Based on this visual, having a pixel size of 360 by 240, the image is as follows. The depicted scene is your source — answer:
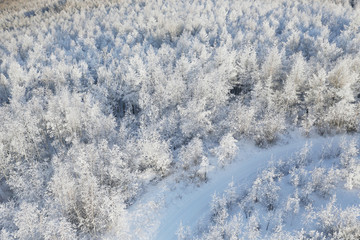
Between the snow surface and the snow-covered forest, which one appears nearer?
the snow-covered forest

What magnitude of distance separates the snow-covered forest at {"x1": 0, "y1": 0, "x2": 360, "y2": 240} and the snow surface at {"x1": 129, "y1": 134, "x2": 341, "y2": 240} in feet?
0.44

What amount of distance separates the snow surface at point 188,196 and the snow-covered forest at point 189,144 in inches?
5.3

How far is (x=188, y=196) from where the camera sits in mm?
29328

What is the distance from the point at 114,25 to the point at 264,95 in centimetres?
6331

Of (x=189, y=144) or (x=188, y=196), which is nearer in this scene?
(x=188, y=196)

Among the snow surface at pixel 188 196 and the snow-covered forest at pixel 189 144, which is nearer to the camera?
the snow-covered forest at pixel 189 144

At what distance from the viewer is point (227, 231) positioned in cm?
2222

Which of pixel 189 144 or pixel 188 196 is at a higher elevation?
pixel 189 144

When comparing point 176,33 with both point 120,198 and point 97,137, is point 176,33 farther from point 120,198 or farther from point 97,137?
point 120,198

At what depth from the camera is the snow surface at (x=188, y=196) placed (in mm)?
25688

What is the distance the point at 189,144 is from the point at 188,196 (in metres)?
6.73

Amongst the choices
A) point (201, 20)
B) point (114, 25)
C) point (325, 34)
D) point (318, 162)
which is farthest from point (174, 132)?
point (114, 25)

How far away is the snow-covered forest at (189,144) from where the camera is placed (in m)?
→ 24.5

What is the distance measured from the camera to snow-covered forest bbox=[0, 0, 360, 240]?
2454 centimetres
